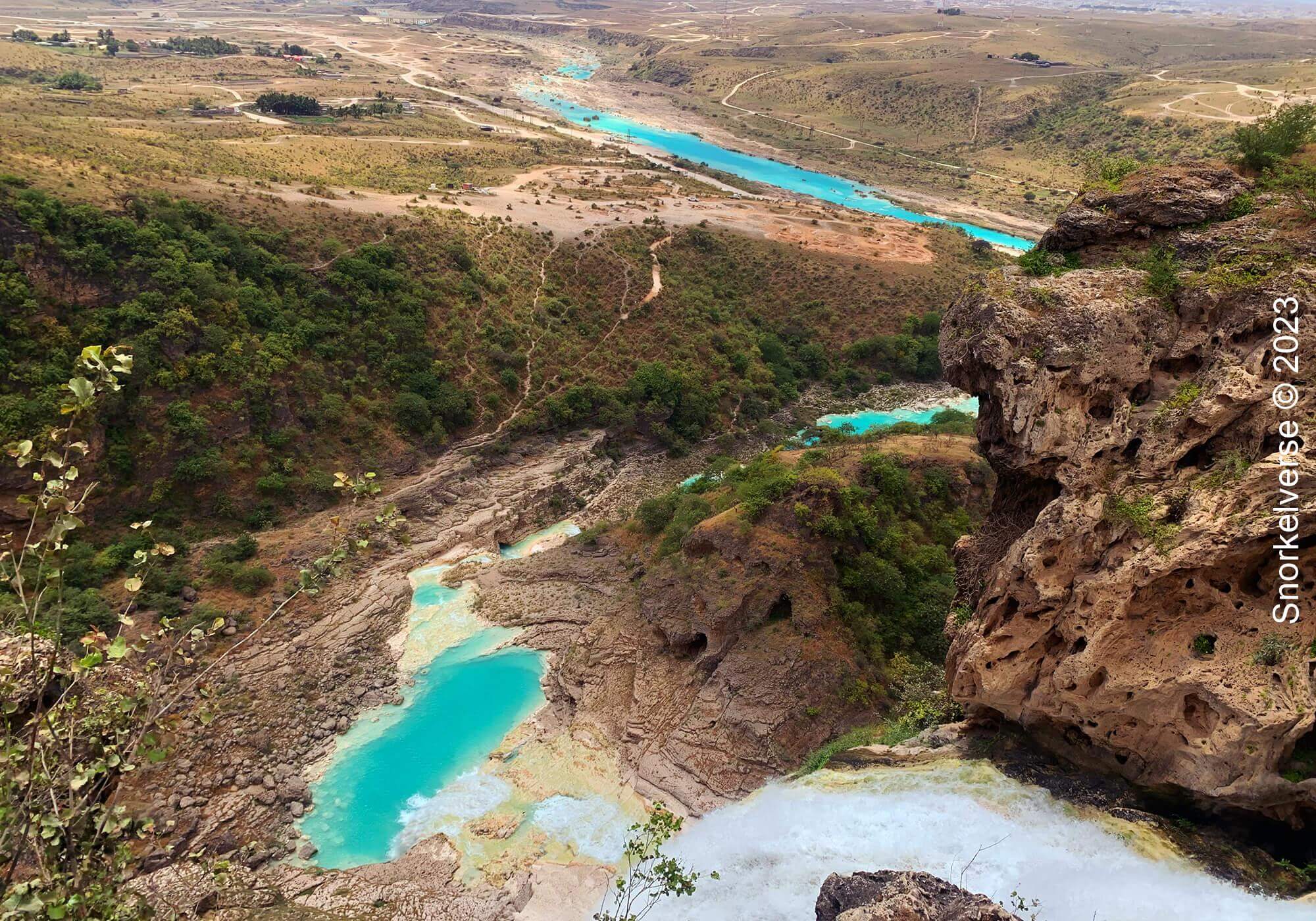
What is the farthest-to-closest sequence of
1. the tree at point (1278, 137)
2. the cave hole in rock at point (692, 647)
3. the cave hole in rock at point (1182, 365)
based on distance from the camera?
the cave hole in rock at point (692, 647)
the tree at point (1278, 137)
the cave hole in rock at point (1182, 365)

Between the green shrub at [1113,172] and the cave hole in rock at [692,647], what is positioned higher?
the green shrub at [1113,172]

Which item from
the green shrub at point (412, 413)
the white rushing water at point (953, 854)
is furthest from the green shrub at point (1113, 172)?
the green shrub at point (412, 413)

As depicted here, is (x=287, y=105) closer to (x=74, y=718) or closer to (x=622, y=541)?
(x=622, y=541)

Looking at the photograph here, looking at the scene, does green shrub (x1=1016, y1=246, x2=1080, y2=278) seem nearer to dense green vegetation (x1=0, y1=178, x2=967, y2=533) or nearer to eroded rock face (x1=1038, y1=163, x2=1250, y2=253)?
eroded rock face (x1=1038, y1=163, x2=1250, y2=253)

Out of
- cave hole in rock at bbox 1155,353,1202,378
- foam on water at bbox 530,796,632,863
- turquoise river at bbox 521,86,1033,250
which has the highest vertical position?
turquoise river at bbox 521,86,1033,250

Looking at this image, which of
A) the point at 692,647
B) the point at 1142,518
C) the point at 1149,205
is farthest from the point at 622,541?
the point at 1149,205

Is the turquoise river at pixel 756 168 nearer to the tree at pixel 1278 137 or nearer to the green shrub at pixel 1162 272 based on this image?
the tree at pixel 1278 137

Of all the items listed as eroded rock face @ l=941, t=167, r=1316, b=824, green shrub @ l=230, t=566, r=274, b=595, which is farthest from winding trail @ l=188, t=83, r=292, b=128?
eroded rock face @ l=941, t=167, r=1316, b=824
